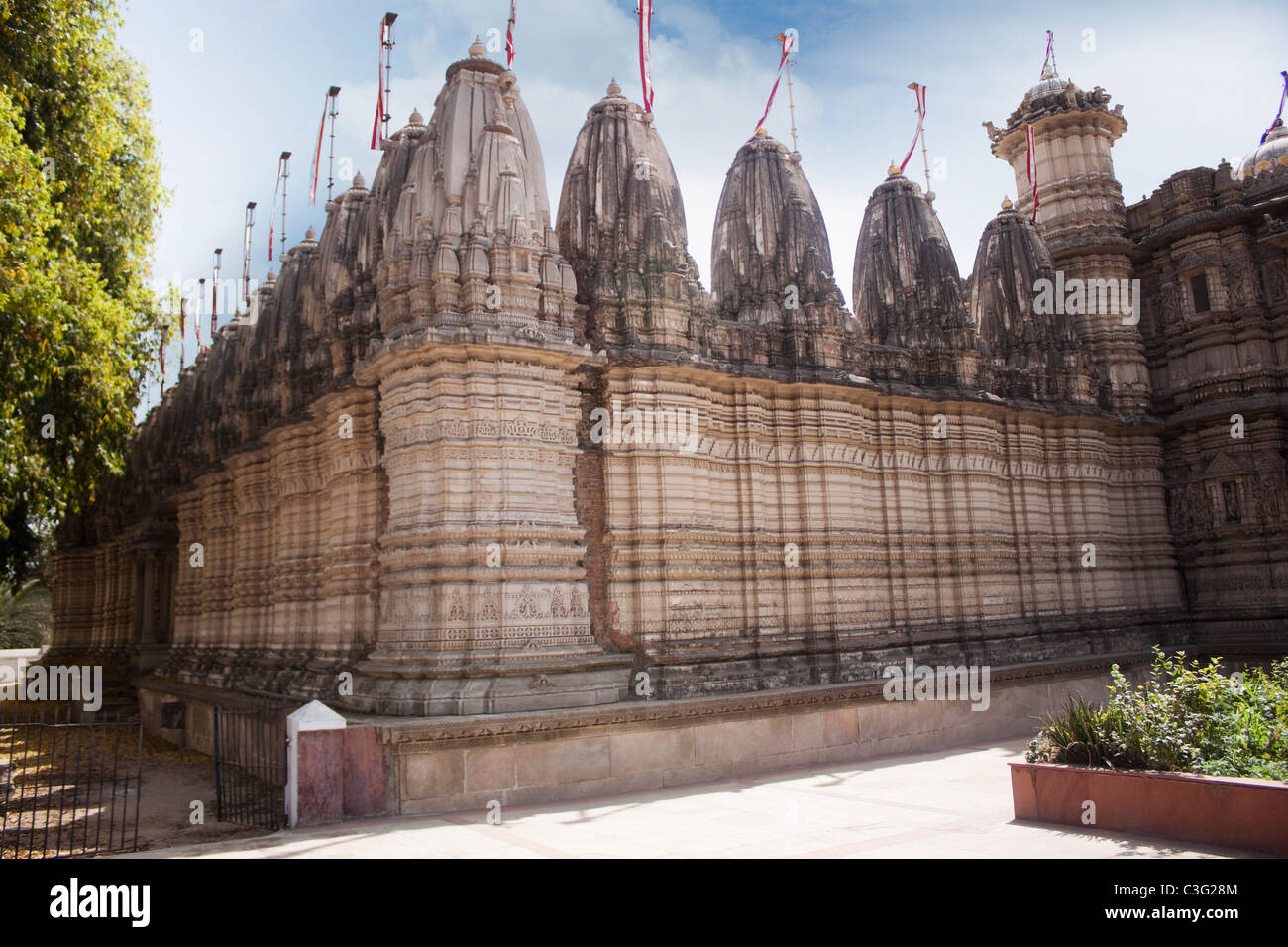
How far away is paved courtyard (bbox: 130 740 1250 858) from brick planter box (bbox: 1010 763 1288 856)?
0.18m

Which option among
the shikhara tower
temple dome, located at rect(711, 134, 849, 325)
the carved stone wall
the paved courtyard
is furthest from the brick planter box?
the shikhara tower

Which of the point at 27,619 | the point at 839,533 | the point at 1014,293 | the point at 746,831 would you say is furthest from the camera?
the point at 27,619

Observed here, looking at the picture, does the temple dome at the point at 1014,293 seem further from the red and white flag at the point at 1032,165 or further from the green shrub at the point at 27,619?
the green shrub at the point at 27,619

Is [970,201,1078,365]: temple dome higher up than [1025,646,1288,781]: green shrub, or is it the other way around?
[970,201,1078,365]: temple dome

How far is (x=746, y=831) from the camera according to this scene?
9570 millimetres

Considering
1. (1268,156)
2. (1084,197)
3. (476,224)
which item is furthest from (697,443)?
(1268,156)

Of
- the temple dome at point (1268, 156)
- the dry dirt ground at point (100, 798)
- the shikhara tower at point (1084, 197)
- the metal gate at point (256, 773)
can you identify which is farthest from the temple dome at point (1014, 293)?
the dry dirt ground at point (100, 798)

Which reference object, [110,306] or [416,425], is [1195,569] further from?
[110,306]

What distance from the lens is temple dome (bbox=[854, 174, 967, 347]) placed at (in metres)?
19.7

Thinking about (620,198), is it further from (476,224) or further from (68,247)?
(68,247)

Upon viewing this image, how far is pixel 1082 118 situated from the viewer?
27375 millimetres

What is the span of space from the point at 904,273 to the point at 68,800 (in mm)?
17771

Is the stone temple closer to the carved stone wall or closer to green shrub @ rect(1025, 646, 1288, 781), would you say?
the carved stone wall

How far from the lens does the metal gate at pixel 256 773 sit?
11.5 m
